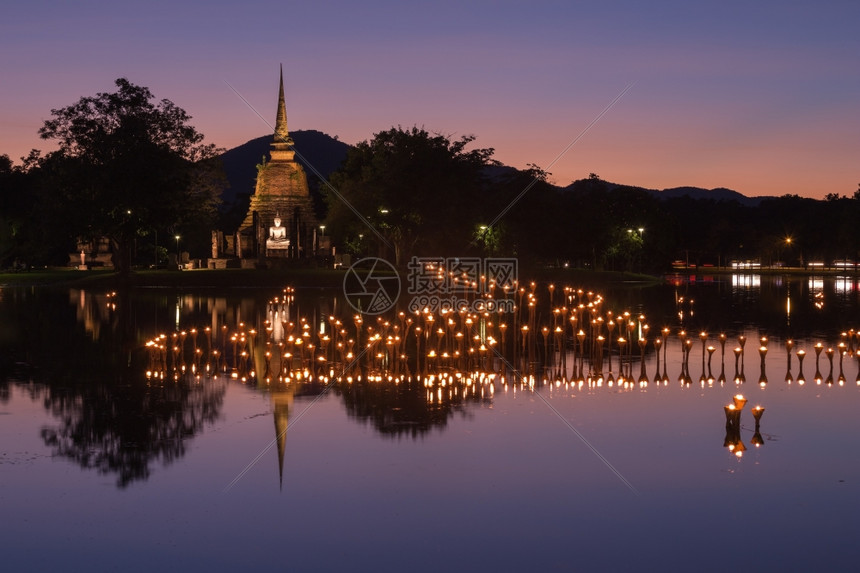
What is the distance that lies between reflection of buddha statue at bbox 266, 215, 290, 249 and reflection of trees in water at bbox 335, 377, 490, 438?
68044mm

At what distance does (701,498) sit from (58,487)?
640 centimetres

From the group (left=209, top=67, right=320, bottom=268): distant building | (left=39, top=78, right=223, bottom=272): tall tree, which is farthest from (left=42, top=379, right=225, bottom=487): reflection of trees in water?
(left=209, top=67, right=320, bottom=268): distant building

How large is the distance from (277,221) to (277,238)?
161 centimetres

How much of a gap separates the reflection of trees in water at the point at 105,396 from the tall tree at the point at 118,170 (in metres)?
36.8

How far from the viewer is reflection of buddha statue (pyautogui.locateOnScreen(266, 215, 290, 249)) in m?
83.4

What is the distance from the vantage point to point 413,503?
880cm

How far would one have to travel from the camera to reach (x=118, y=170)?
202 ft

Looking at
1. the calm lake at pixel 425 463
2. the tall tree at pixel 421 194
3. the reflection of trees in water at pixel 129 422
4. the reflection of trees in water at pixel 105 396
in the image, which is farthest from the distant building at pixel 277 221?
the reflection of trees in water at pixel 129 422

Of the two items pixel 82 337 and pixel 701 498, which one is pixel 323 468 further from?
pixel 82 337

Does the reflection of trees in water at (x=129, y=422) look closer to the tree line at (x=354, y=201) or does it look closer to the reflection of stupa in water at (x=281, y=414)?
the reflection of stupa in water at (x=281, y=414)

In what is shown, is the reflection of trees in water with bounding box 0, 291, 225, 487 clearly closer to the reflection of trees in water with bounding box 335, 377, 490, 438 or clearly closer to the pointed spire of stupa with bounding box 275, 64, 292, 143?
the reflection of trees in water with bounding box 335, 377, 490, 438

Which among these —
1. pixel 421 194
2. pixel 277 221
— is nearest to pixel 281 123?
pixel 277 221

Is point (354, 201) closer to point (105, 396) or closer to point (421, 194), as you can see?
point (421, 194)

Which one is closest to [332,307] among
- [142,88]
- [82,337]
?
[82,337]
